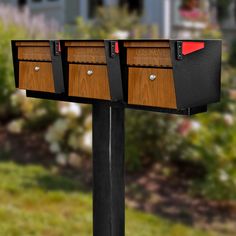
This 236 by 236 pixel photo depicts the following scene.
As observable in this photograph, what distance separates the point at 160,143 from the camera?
558 cm

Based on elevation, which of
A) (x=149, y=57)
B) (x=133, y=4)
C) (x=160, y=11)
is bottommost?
(x=149, y=57)

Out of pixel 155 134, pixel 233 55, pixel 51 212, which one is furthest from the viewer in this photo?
pixel 233 55

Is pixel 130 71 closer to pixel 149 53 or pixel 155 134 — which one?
pixel 149 53

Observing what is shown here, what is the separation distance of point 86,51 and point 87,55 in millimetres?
16

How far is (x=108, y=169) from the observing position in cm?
211

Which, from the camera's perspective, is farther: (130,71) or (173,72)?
(130,71)

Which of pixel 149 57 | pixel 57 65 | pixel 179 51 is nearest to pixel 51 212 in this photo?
pixel 57 65

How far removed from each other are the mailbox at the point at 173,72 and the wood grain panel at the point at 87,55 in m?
0.11

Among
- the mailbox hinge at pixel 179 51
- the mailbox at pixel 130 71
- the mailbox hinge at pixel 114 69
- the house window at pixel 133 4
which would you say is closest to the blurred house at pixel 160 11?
the house window at pixel 133 4

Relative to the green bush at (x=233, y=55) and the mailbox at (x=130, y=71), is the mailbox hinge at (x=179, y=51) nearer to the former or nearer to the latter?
the mailbox at (x=130, y=71)

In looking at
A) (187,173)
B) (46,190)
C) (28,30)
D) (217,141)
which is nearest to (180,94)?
(46,190)

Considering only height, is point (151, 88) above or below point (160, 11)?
below

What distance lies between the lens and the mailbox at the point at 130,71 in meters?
1.80

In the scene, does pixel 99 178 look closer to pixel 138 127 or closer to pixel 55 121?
pixel 138 127
